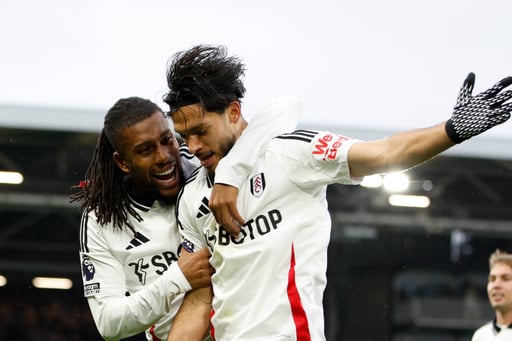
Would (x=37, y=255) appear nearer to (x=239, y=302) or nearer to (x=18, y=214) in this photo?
(x=18, y=214)

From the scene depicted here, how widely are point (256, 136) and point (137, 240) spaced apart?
0.70m

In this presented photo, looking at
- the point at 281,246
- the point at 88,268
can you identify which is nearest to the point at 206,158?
the point at 281,246

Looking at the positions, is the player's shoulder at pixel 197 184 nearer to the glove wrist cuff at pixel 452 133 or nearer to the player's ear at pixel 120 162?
the player's ear at pixel 120 162

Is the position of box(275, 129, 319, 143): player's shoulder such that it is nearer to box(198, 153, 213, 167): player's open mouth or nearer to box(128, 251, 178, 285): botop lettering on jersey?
box(198, 153, 213, 167): player's open mouth

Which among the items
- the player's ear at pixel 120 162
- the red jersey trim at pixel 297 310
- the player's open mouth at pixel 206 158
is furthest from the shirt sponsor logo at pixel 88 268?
the red jersey trim at pixel 297 310

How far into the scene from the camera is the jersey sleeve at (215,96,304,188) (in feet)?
11.0

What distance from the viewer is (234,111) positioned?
138 inches

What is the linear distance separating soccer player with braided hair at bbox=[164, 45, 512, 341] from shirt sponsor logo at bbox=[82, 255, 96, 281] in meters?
0.53

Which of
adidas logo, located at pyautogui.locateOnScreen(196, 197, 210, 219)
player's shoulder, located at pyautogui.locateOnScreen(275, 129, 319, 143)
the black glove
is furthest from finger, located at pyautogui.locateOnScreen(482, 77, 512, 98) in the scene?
adidas logo, located at pyautogui.locateOnScreen(196, 197, 210, 219)

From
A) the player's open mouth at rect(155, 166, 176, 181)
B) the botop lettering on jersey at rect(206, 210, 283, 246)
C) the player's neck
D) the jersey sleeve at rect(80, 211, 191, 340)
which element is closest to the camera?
the botop lettering on jersey at rect(206, 210, 283, 246)

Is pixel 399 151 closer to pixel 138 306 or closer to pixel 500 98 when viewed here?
pixel 500 98

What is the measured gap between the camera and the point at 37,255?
10.2 m

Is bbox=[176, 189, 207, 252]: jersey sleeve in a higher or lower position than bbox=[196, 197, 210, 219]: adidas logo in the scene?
lower

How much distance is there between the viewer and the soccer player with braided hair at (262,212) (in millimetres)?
3256
